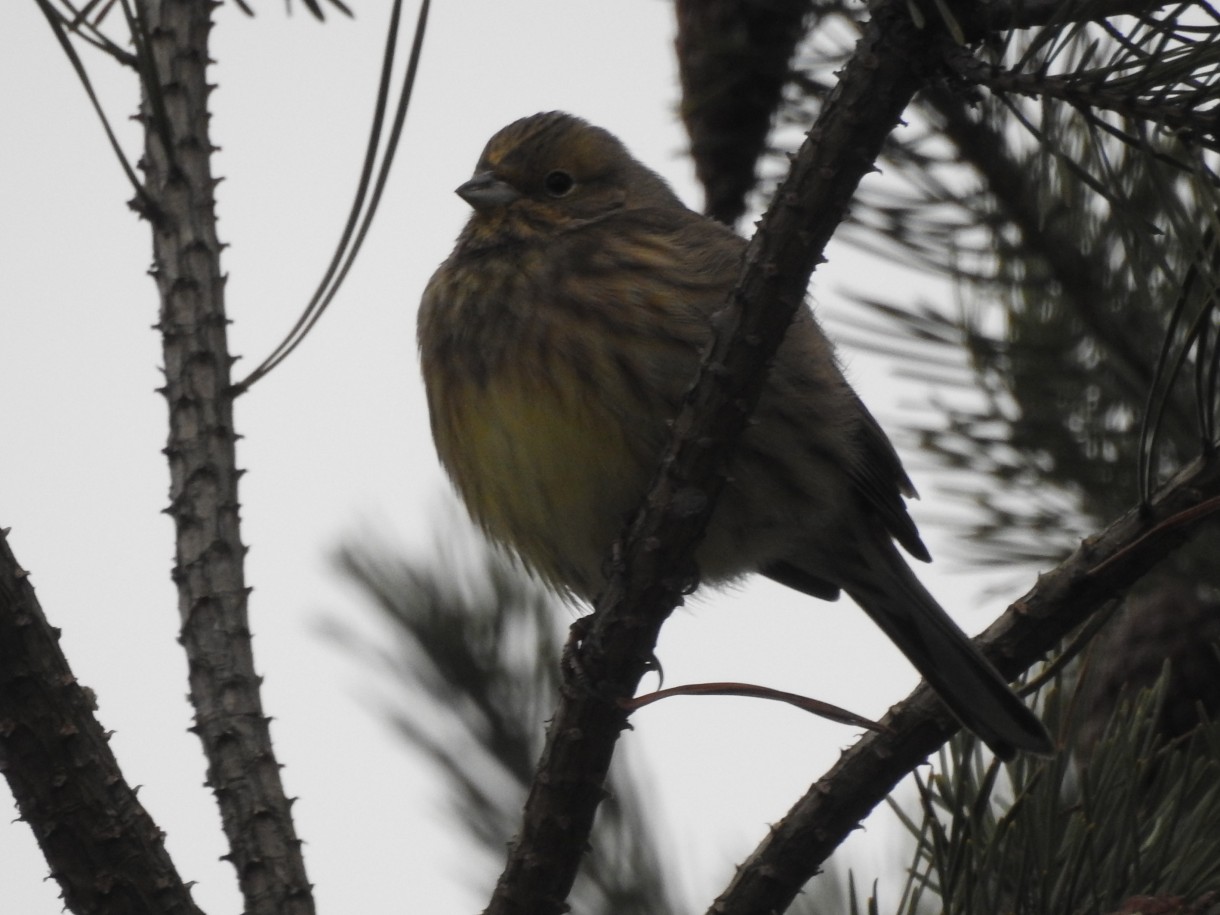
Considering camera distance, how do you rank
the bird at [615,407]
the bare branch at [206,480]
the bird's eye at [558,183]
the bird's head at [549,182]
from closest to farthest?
the bare branch at [206,480]
the bird at [615,407]
the bird's head at [549,182]
the bird's eye at [558,183]

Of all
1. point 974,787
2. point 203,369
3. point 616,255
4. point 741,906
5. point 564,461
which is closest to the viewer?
point 741,906

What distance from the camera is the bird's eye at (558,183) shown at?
13.4ft

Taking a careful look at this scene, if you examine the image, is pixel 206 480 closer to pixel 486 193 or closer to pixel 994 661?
pixel 994 661

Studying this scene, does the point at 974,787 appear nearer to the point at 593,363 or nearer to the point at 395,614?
the point at 593,363

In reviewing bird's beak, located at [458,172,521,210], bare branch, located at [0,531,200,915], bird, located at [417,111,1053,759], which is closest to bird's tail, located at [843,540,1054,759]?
bird, located at [417,111,1053,759]

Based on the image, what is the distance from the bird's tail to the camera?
2.32 metres

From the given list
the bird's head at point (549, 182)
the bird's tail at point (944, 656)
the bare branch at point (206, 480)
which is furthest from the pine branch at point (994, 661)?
the bird's head at point (549, 182)

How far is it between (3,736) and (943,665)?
6.52 ft

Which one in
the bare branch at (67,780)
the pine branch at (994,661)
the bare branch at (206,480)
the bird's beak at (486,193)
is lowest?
the pine branch at (994,661)

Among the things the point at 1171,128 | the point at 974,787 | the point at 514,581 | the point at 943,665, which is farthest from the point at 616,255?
the point at 1171,128

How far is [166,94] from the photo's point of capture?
2654 mm

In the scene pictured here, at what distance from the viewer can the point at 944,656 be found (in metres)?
3.42

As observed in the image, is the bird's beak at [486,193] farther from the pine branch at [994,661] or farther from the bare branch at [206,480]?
the pine branch at [994,661]

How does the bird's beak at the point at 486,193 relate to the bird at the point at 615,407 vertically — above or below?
above
